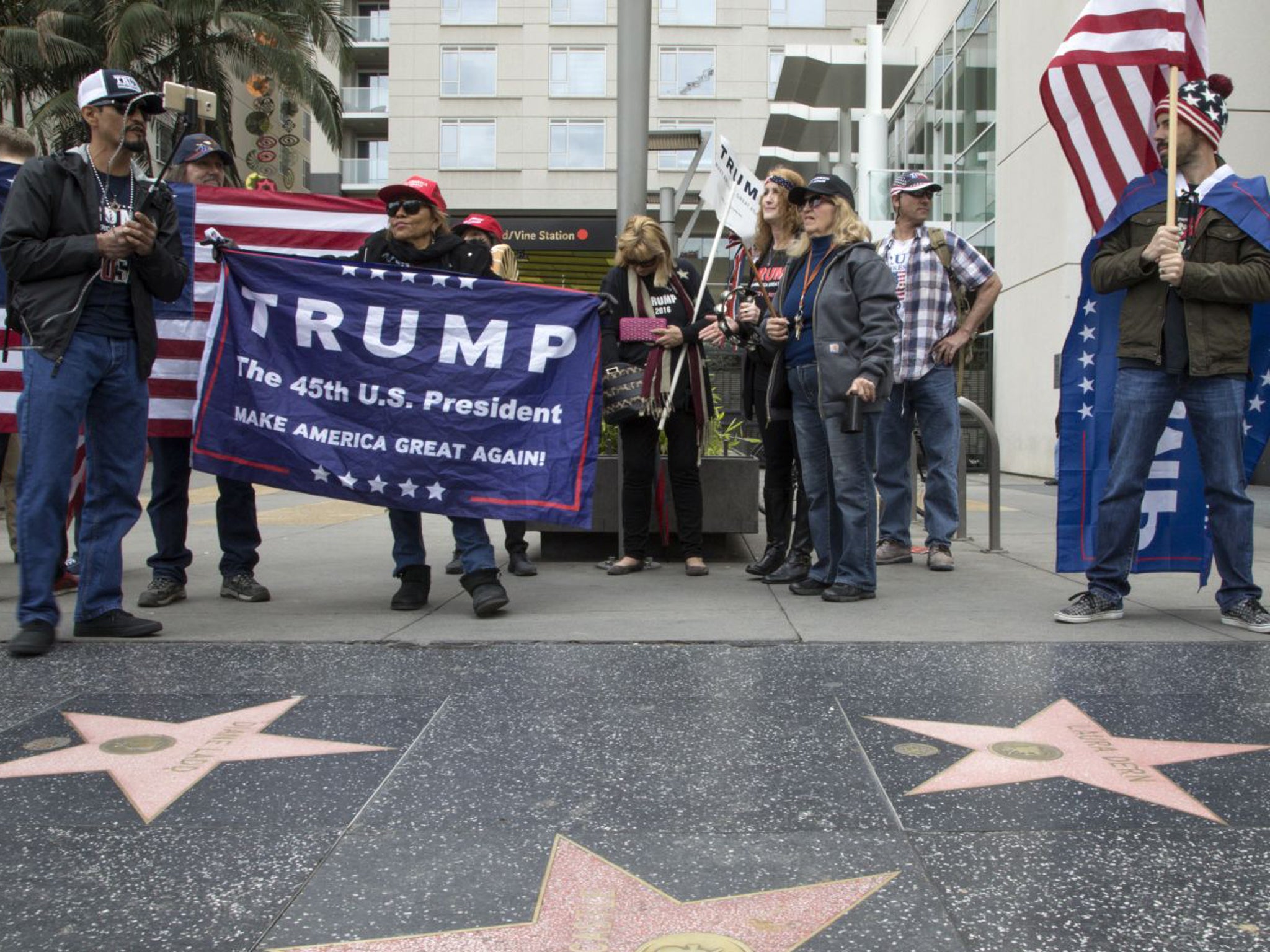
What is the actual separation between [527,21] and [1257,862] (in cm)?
4255

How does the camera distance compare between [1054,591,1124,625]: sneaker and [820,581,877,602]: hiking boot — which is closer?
[1054,591,1124,625]: sneaker

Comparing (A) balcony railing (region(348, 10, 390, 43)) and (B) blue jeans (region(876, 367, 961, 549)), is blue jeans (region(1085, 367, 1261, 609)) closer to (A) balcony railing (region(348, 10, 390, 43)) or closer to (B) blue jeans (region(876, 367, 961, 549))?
(B) blue jeans (region(876, 367, 961, 549))

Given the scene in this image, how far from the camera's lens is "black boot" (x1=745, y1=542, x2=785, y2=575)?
20.1 feet

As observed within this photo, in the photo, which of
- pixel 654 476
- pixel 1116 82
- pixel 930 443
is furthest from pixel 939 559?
pixel 1116 82

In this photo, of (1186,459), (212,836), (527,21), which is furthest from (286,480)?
(527,21)

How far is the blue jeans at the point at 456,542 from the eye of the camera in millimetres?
5078

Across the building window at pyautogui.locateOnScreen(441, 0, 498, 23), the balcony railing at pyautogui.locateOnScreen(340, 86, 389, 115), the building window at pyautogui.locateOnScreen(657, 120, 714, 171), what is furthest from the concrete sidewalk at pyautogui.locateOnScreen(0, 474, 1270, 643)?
the balcony railing at pyautogui.locateOnScreen(340, 86, 389, 115)

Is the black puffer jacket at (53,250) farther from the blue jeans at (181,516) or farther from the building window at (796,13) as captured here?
the building window at (796,13)

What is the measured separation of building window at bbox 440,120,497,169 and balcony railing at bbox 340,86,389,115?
785 cm

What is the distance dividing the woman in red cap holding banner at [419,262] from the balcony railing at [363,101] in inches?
1783

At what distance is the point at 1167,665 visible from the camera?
3.99m

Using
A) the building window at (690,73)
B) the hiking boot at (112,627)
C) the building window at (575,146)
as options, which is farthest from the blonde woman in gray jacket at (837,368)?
the building window at (690,73)

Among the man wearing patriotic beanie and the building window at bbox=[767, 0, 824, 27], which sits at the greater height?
the building window at bbox=[767, 0, 824, 27]

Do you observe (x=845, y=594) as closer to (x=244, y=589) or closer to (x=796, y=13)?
(x=244, y=589)
